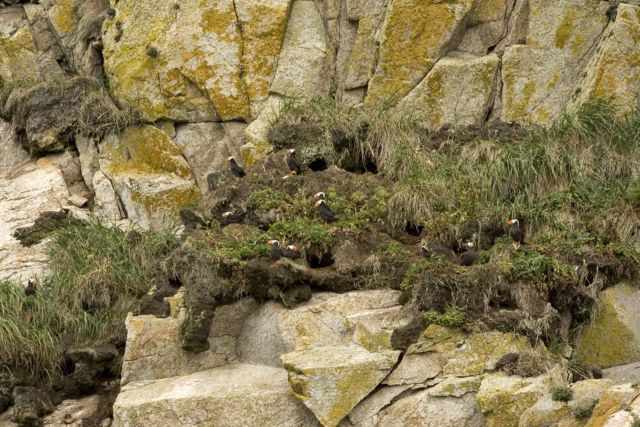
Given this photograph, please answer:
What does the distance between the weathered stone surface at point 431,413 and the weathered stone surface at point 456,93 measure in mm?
6515

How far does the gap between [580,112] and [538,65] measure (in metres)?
1.79

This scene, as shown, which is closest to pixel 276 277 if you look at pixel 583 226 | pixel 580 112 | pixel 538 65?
pixel 583 226

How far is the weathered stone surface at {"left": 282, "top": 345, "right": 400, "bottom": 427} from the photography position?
10820 mm

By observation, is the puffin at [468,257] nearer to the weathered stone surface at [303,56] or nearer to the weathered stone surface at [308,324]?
the weathered stone surface at [308,324]

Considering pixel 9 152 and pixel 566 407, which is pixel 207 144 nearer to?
pixel 9 152

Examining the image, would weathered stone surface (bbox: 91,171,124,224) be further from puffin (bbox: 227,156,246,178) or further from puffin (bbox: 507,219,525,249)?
puffin (bbox: 507,219,525,249)

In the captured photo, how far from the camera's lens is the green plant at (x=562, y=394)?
9797 millimetres

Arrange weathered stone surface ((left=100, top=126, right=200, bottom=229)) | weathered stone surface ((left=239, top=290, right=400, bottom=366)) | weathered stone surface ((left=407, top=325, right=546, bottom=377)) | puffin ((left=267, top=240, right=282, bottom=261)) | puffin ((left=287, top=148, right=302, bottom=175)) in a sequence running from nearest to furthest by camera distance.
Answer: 1. weathered stone surface ((left=407, top=325, right=546, bottom=377))
2. weathered stone surface ((left=239, top=290, right=400, bottom=366))
3. puffin ((left=267, top=240, right=282, bottom=261))
4. puffin ((left=287, top=148, right=302, bottom=175))
5. weathered stone surface ((left=100, top=126, right=200, bottom=229))

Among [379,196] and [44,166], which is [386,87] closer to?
[379,196]

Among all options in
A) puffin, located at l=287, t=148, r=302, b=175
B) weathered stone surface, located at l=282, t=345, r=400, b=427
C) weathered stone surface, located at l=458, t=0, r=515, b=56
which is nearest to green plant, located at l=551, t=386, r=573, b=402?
weathered stone surface, located at l=282, t=345, r=400, b=427

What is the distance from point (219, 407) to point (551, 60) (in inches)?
315

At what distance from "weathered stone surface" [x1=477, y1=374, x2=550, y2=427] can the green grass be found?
466 centimetres

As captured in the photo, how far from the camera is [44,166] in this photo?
17.0 metres

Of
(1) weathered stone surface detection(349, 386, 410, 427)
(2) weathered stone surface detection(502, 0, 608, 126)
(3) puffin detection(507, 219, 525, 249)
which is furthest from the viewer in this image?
(2) weathered stone surface detection(502, 0, 608, 126)
